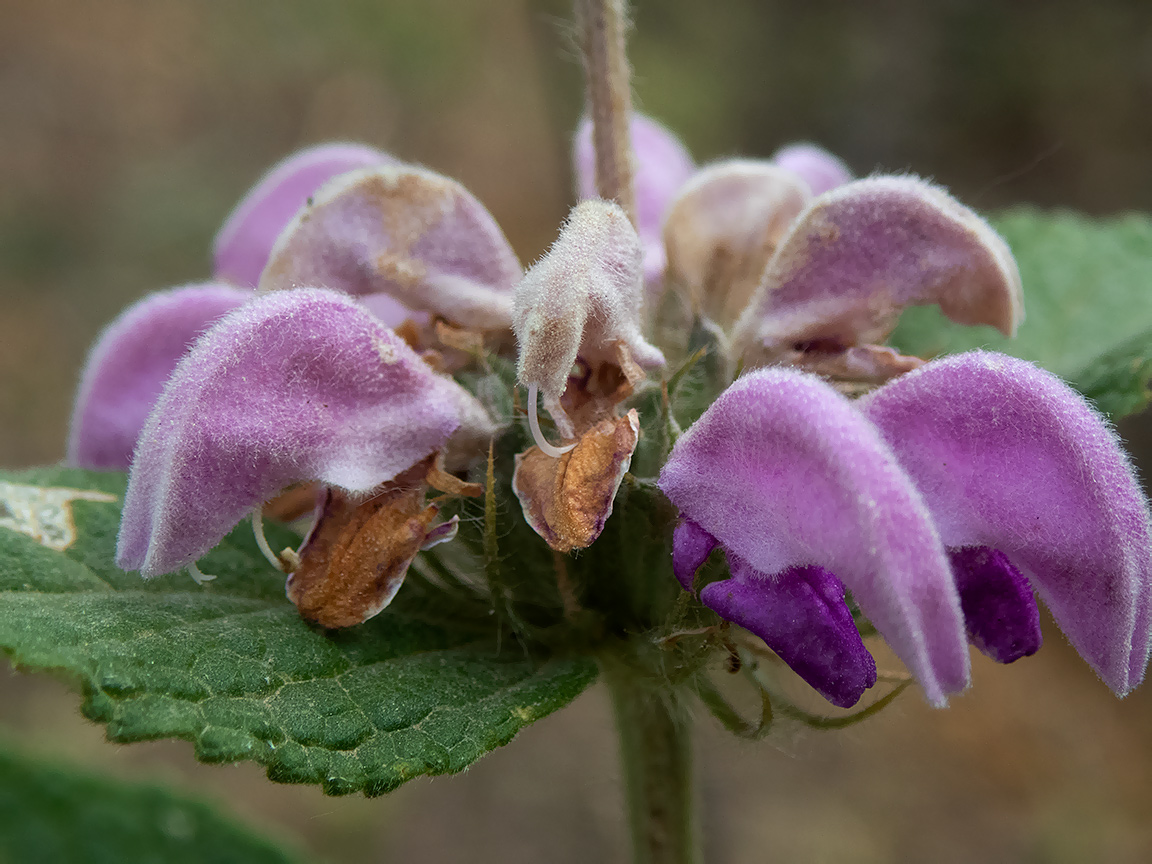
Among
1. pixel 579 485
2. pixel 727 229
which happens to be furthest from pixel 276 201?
pixel 579 485

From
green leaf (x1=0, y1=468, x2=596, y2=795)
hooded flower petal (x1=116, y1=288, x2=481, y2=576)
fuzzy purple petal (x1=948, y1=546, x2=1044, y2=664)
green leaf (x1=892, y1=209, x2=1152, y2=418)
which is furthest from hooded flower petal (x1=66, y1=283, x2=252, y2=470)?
green leaf (x1=892, y1=209, x2=1152, y2=418)

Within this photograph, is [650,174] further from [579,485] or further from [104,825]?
[104,825]

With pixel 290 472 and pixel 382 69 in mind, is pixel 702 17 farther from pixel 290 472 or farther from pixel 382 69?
pixel 290 472

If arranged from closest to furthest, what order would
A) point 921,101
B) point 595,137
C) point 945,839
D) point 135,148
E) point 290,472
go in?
1. point 290,472
2. point 595,137
3. point 945,839
4. point 921,101
5. point 135,148

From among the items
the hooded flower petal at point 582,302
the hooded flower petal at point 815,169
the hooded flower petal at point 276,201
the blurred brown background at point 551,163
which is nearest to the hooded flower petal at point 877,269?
the hooded flower petal at point 582,302

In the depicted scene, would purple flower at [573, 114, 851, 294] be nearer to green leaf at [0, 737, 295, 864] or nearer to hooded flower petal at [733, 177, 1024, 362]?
hooded flower petal at [733, 177, 1024, 362]

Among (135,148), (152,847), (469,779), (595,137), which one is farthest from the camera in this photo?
(135,148)

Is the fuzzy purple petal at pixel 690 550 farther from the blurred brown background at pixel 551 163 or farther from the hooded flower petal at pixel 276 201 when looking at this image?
the blurred brown background at pixel 551 163

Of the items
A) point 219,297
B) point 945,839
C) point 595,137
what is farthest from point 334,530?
point 945,839
